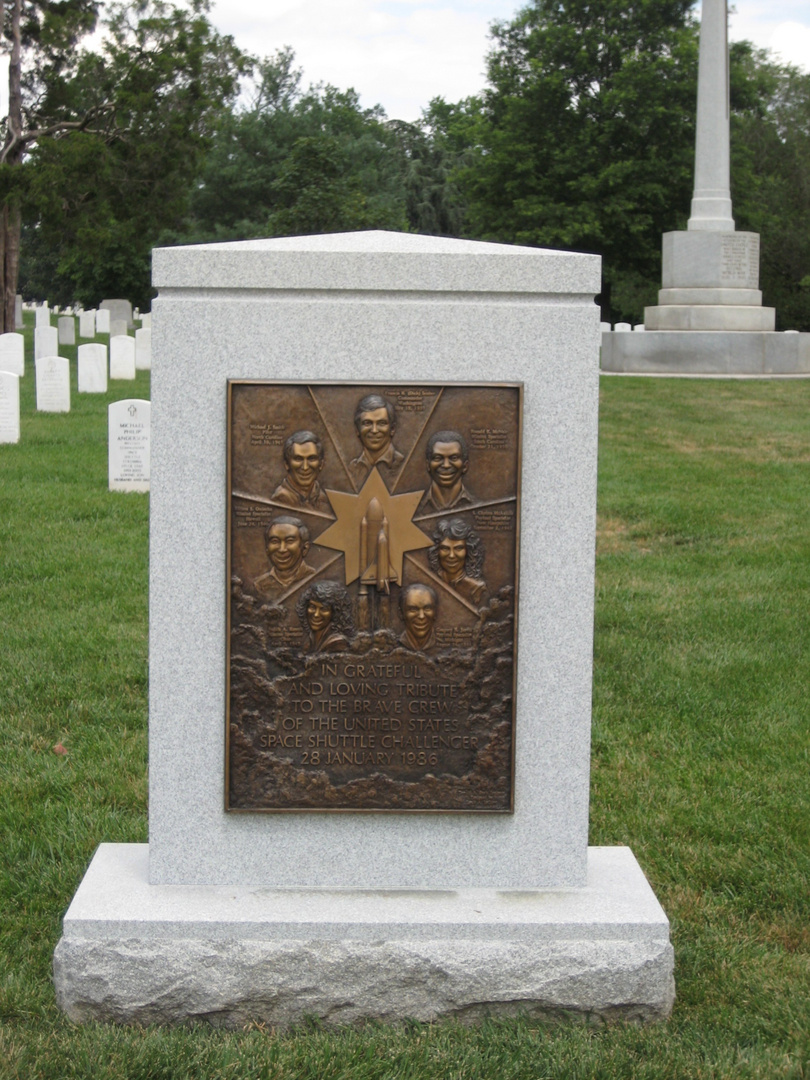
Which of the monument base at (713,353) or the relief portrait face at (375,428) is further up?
the monument base at (713,353)

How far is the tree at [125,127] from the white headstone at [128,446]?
15812mm

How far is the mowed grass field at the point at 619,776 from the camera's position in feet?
9.77

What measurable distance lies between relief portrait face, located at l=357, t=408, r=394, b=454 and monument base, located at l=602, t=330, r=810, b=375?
17.9m

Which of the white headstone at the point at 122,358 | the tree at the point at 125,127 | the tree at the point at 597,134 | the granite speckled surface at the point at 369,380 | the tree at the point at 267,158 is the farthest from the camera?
the tree at the point at 267,158

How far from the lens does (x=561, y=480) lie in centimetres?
321

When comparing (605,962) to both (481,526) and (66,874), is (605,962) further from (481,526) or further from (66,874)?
(66,874)

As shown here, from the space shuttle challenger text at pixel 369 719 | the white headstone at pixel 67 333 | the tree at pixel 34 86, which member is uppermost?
the tree at pixel 34 86

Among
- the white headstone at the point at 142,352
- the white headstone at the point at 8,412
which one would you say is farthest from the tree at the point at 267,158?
the white headstone at the point at 8,412

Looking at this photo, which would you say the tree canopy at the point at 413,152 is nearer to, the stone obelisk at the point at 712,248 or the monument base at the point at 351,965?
the stone obelisk at the point at 712,248

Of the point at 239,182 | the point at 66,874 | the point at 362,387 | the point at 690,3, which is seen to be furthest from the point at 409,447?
the point at 239,182

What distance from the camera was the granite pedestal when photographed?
10.2 ft

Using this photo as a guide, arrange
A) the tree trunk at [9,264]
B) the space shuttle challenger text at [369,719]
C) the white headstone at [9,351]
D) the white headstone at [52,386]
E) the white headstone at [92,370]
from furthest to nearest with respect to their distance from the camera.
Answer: the tree trunk at [9,264] → the white headstone at [92,370] → the white headstone at [9,351] → the white headstone at [52,386] → the space shuttle challenger text at [369,719]

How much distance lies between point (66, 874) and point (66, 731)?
4.16ft

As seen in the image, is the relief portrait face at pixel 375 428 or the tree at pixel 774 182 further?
the tree at pixel 774 182
